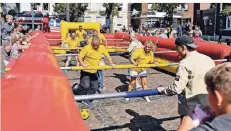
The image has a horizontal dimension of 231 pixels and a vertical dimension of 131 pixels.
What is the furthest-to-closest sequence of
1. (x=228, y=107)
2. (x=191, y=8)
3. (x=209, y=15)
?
1. (x=191, y=8)
2. (x=209, y=15)
3. (x=228, y=107)

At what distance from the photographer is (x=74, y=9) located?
4675 centimetres

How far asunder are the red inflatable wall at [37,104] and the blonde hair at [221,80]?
26.3 inches

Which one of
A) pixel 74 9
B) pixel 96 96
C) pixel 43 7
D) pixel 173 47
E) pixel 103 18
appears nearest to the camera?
pixel 96 96

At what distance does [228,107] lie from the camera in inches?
67.1

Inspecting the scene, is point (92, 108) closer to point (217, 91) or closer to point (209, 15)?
point (217, 91)

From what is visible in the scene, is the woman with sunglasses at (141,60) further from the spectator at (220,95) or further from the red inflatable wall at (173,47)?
the spectator at (220,95)

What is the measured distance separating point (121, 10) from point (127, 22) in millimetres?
2554

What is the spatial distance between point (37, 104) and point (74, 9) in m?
45.9

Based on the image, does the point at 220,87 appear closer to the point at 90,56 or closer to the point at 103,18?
the point at 90,56

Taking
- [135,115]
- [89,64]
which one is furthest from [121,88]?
[135,115]

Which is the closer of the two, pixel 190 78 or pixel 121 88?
pixel 190 78

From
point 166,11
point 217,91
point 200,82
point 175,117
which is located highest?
point 166,11

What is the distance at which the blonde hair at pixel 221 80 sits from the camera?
1.71 metres

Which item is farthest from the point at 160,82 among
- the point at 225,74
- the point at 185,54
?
the point at 225,74
